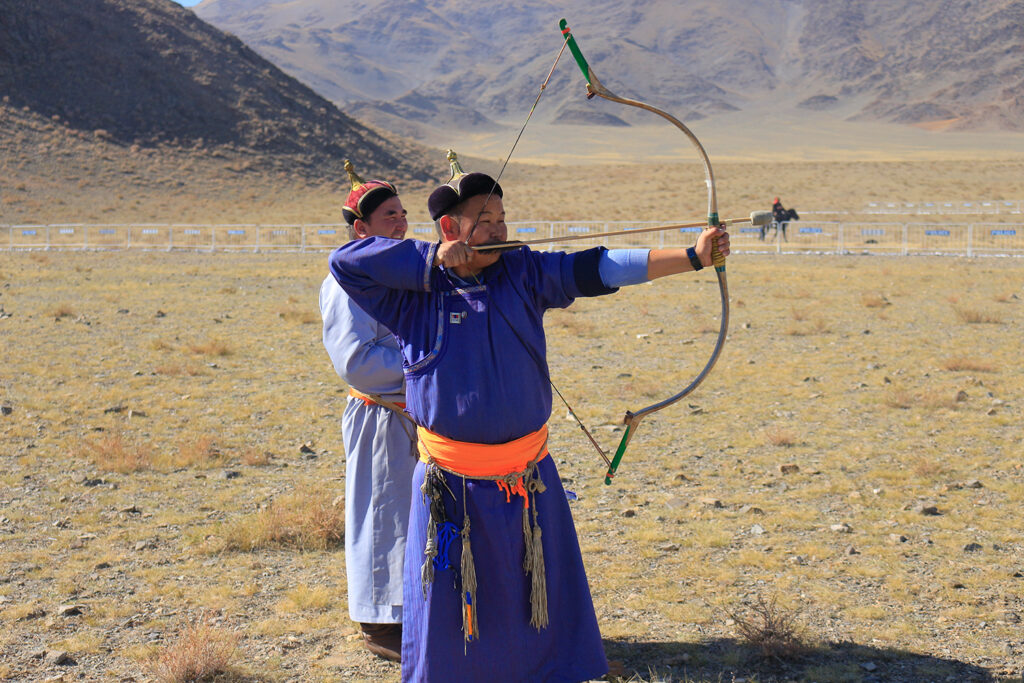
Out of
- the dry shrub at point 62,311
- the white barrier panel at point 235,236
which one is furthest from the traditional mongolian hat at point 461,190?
the white barrier panel at point 235,236

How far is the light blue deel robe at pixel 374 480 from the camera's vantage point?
377 centimetres

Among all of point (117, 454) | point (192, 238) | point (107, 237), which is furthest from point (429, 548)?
point (107, 237)

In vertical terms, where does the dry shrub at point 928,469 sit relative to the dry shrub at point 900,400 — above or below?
below

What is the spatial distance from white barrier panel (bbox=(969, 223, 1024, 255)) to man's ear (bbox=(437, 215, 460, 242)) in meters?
22.0

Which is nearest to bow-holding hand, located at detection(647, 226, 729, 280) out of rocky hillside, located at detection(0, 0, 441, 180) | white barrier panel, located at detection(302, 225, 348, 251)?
white barrier panel, located at detection(302, 225, 348, 251)

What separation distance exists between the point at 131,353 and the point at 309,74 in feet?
597

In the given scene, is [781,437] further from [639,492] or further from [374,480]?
[374,480]

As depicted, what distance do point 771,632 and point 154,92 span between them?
194ft

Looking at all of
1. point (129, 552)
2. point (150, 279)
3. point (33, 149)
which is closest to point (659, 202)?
point (150, 279)

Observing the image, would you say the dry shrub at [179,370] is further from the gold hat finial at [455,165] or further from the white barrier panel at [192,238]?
the white barrier panel at [192,238]

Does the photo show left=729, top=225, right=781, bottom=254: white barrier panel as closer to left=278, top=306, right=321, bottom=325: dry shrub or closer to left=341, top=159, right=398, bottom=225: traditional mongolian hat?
left=278, top=306, right=321, bottom=325: dry shrub

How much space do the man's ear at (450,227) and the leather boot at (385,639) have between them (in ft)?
6.27

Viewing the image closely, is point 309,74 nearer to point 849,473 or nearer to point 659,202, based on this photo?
point 659,202

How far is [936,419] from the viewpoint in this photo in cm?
788
